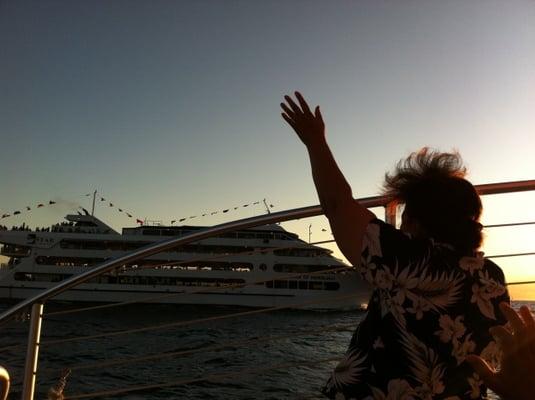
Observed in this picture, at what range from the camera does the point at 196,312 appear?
83.0 ft

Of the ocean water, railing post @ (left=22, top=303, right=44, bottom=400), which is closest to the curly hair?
the ocean water

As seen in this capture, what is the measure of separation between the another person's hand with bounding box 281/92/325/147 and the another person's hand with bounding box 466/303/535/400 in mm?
522

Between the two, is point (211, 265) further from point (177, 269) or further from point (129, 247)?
point (129, 247)

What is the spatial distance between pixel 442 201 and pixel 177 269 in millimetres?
26829

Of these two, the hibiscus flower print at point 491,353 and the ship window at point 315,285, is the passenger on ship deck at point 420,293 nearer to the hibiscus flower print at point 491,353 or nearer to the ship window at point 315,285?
the hibiscus flower print at point 491,353

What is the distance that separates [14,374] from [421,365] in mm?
9385

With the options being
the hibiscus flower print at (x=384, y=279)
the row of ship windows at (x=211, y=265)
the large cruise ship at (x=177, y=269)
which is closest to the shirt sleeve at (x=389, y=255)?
the hibiscus flower print at (x=384, y=279)

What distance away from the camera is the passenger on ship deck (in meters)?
0.82

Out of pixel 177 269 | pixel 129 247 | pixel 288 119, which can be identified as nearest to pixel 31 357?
pixel 288 119

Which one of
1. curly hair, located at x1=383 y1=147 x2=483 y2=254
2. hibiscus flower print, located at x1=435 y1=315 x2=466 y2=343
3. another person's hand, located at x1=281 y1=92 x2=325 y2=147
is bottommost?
hibiscus flower print, located at x1=435 y1=315 x2=466 y2=343

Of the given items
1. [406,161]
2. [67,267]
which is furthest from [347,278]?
[406,161]

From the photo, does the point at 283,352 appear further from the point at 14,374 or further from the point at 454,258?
the point at 454,258

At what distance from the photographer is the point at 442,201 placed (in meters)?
0.93

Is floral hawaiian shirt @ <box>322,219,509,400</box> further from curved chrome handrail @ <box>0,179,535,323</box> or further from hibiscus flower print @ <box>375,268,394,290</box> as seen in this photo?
curved chrome handrail @ <box>0,179,535,323</box>
